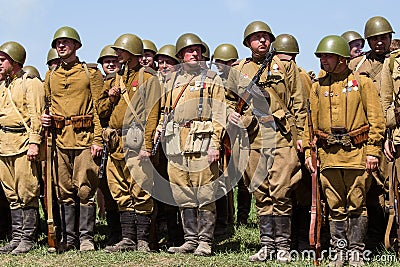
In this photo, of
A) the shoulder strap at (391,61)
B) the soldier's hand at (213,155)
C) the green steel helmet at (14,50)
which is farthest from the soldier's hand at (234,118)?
the green steel helmet at (14,50)

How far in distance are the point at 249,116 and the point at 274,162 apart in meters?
0.65

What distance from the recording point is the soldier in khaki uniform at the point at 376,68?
8383mm

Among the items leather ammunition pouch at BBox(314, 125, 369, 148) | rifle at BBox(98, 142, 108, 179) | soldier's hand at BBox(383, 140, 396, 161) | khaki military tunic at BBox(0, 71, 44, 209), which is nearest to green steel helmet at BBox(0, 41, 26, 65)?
khaki military tunic at BBox(0, 71, 44, 209)

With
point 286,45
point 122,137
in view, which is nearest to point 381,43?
point 286,45

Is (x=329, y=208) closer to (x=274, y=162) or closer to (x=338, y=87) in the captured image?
(x=274, y=162)

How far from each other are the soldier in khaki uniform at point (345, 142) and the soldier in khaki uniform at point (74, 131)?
3010 millimetres

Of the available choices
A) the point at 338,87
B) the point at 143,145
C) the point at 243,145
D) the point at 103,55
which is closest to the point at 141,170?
the point at 143,145

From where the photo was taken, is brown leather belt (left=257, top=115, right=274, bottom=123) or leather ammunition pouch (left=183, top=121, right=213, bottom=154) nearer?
brown leather belt (left=257, top=115, right=274, bottom=123)

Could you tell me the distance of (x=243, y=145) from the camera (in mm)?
8234

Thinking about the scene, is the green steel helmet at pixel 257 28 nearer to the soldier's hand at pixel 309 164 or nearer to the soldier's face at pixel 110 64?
the soldier's hand at pixel 309 164

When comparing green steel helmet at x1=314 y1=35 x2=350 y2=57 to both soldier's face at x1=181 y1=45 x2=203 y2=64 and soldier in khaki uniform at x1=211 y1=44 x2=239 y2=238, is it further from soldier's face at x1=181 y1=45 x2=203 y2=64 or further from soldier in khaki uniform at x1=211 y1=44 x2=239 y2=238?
soldier's face at x1=181 y1=45 x2=203 y2=64

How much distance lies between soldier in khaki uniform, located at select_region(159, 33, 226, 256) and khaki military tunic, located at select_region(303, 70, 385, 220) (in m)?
1.37

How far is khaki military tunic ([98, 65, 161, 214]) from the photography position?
27.8ft

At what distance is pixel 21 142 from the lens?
8766 millimetres
